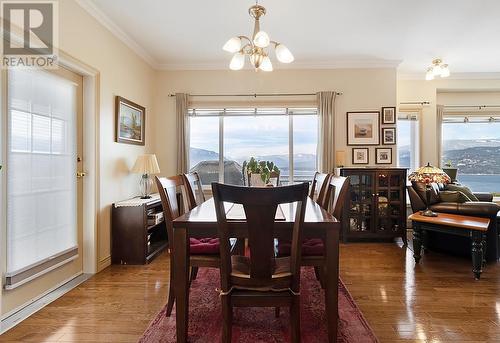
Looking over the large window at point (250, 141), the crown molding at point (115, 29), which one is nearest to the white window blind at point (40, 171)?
the crown molding at point (115, 29)

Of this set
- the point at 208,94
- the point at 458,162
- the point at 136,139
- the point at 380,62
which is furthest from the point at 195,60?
the point at 458,162

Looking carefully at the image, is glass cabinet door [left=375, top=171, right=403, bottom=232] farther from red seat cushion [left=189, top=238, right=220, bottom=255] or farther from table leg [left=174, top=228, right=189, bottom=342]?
table leg [left=174, top=228, right=189, bottom=342]

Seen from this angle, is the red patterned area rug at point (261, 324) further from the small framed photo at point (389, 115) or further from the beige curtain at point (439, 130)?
the beige curtain at point (439, 130)

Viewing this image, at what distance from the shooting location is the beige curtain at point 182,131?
4520 millimetres

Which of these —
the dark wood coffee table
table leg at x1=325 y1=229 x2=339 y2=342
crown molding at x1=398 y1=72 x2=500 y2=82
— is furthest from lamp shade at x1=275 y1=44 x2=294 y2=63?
crown molding at x1=398 y1=72 x2=500 y2=82

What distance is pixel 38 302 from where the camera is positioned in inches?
94.0

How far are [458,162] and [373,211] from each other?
246 cm

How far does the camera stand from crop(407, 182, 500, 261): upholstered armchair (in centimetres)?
324

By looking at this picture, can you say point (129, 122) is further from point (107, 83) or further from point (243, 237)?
point (243, 237)

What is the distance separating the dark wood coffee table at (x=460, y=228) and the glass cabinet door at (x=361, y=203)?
0.84 m

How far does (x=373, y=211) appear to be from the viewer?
13.9ft

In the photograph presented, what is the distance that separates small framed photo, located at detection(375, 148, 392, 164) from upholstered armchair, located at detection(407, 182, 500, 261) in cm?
74

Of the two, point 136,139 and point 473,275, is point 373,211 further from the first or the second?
point 136,139

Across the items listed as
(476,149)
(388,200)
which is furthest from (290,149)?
(476,149)
